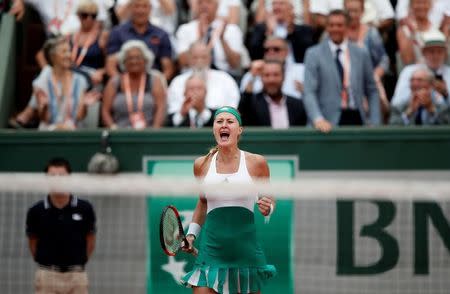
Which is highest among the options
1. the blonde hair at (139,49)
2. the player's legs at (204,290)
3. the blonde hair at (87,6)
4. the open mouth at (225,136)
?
the blonde hair at (87,6)

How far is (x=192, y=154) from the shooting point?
33.0ft

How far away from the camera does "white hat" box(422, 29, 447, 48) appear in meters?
10.2

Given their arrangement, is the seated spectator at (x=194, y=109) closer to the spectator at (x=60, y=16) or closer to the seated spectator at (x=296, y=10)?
the seated spectator at (x=296, y=10)

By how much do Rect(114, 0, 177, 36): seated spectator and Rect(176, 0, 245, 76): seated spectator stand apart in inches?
17.5

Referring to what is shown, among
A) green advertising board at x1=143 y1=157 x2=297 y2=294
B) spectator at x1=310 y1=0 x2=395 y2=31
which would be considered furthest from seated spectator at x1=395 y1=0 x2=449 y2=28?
green advertising board at x1=143 y1=157 x2=297 y2=294

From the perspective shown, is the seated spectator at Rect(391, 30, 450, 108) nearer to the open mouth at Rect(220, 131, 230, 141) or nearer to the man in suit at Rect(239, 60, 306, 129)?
the man in suit at Rect(239, 60, 306, 129)

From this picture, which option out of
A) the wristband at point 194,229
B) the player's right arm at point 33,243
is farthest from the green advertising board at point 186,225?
the wristband at point 194,229

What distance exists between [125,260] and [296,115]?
2.24 metres

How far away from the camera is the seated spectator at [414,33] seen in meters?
10.7

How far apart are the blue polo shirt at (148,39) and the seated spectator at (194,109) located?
2.18 feet

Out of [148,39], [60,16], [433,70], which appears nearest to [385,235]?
[433,70]

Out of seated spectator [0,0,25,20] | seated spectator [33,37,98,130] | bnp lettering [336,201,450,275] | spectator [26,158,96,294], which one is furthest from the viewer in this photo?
seated spectator [0,0,25,20]

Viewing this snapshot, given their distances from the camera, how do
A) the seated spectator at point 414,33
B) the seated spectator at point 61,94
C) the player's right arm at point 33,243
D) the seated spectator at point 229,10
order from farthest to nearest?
the seated spectator at point 229,10 → the seated spectator at point 414,33 → the seated spectator at point 61,94 → the player's right arm at point 33,243

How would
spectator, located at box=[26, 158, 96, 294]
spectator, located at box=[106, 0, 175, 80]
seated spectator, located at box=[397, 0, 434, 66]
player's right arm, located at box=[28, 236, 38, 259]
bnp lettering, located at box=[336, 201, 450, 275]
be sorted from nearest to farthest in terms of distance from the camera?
spectator, located at box=[26, 158, 96, 294] → player's right arm, located at box=[28, 236, 38, 259] → bnp lettering, located at box=[336, 201, 450, 275] → seated spectator, located at box=[397, 0, 434, 66] → spectator, located at box=[106, 0, 175, 80]
